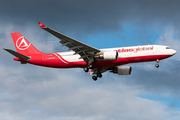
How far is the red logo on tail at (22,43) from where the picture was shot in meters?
45.5

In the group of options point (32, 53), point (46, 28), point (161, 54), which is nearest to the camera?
point (46, 28)

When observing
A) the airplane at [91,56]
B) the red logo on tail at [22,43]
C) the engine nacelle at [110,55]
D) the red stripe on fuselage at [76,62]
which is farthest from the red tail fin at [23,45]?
the engine nacelle at [110,55]

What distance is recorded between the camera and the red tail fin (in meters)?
44.4

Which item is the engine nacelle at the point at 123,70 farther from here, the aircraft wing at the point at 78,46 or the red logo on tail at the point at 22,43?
the red logo on tail at the point at 22,43

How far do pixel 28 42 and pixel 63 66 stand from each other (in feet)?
31.4

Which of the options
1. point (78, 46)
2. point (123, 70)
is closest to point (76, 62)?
point (78, 46)

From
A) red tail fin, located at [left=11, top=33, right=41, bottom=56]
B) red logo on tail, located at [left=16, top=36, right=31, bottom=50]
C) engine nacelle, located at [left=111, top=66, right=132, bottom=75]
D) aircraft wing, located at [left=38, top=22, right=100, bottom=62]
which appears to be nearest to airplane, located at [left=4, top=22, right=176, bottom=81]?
aircraft wing, located at [left=38, top=22, right=100, bottom=62]

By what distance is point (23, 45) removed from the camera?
1800 inches

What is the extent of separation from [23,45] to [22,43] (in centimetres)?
54

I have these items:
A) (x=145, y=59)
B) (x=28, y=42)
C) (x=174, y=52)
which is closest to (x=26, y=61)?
(x=28, y=42)

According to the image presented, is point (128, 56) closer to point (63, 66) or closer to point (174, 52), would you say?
point (174, 52)

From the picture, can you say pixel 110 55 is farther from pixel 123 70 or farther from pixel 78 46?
pixel 123 70

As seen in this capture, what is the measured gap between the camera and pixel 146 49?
37719 mm

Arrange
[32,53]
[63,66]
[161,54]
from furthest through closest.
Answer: [32,53], [63,66], [161,54]
